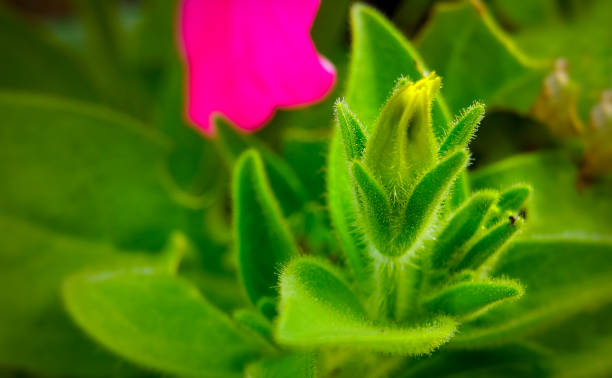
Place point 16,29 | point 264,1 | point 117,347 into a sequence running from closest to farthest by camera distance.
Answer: point 117,347 → point 264,1 → point 16,29

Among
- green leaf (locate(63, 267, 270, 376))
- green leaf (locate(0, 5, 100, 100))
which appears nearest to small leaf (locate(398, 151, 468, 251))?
green leaf (locate(63, 267, 270, 376))

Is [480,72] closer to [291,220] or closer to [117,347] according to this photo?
[291,220]

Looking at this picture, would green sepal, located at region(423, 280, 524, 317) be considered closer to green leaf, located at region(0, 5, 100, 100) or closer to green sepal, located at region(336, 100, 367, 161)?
green sepal, located at region(336, 100, 367, 161)

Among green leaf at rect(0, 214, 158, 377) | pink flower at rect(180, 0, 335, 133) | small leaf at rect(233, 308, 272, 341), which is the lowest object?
green leaf at rect(0, 214, 158, 377)

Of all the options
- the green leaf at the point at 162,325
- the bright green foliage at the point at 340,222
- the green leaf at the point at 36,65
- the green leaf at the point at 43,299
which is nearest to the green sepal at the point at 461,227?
the bright green foliage at the point at 340,222

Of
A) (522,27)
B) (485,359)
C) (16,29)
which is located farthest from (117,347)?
(16,29)

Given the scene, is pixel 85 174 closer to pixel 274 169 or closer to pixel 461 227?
pixel 274 169

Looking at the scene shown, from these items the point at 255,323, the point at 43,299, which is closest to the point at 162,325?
the point at 255,323
